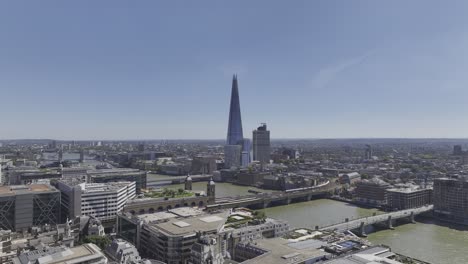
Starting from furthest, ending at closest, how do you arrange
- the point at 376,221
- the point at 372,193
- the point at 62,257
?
the point at 372,193
the point at 376,221
the point at 62,257

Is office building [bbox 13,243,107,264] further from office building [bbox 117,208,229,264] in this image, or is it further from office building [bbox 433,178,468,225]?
office building [bbox 433,178,468,225]

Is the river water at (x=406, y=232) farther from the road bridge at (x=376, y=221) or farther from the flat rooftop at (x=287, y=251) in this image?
the flat rooftop at (x=287, y=251)

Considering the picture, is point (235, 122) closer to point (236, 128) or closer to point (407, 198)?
point (236, 128)

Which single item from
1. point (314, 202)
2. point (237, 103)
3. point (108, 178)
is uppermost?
point (237, 103)

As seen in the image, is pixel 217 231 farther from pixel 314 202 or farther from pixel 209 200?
pixel 314 202

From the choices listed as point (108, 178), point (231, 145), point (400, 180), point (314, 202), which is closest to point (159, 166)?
point (231, 145)

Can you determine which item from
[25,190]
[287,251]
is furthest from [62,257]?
[25,190]
